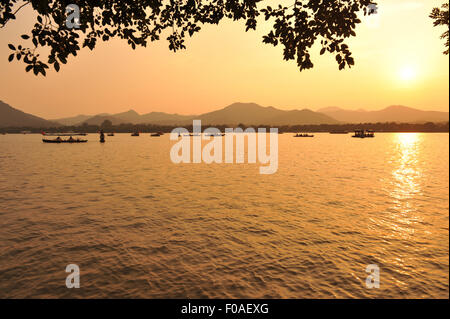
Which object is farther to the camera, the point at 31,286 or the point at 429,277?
the point at 429,277

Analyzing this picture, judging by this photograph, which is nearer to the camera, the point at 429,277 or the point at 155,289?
the point at 155,289

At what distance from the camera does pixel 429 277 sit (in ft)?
26.3

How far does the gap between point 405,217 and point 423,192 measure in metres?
9.72

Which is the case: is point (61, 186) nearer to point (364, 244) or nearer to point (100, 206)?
point (100, 206)

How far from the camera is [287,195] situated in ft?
64.0
